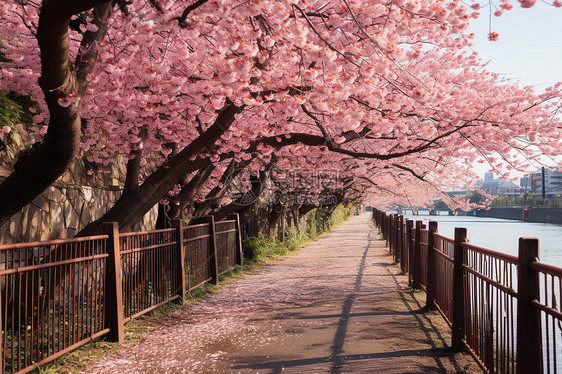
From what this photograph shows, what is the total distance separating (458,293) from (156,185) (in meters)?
4.92

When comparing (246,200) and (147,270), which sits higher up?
(246,200)

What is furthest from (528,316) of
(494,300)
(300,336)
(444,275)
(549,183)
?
(549,183)

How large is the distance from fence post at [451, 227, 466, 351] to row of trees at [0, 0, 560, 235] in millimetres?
2052

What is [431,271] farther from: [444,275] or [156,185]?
[156,185]

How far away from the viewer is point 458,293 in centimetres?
586

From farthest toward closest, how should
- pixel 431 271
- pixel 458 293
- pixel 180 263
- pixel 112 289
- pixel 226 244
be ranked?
1. pixel 226 244
2. pixel 180 263
3. pixel 431 271
4. pixel 112 289
5. pixel 458 293

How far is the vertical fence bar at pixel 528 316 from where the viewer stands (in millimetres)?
3441

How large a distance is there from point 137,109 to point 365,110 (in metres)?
4.52

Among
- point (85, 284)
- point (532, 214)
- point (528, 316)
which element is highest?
point (528, 316)

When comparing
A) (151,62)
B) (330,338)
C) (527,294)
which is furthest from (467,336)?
(151,62)

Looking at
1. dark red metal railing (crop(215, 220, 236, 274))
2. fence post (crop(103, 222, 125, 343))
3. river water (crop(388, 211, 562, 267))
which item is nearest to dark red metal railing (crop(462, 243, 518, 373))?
fence post (crop(103, 222, 125, 343))

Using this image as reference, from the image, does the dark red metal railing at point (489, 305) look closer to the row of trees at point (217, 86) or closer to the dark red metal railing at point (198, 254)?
the row of trees at point (217, 86)

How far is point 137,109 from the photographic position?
948cm

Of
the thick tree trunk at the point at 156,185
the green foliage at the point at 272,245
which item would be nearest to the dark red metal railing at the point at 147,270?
the thick tree trunk at the point at 156,185
